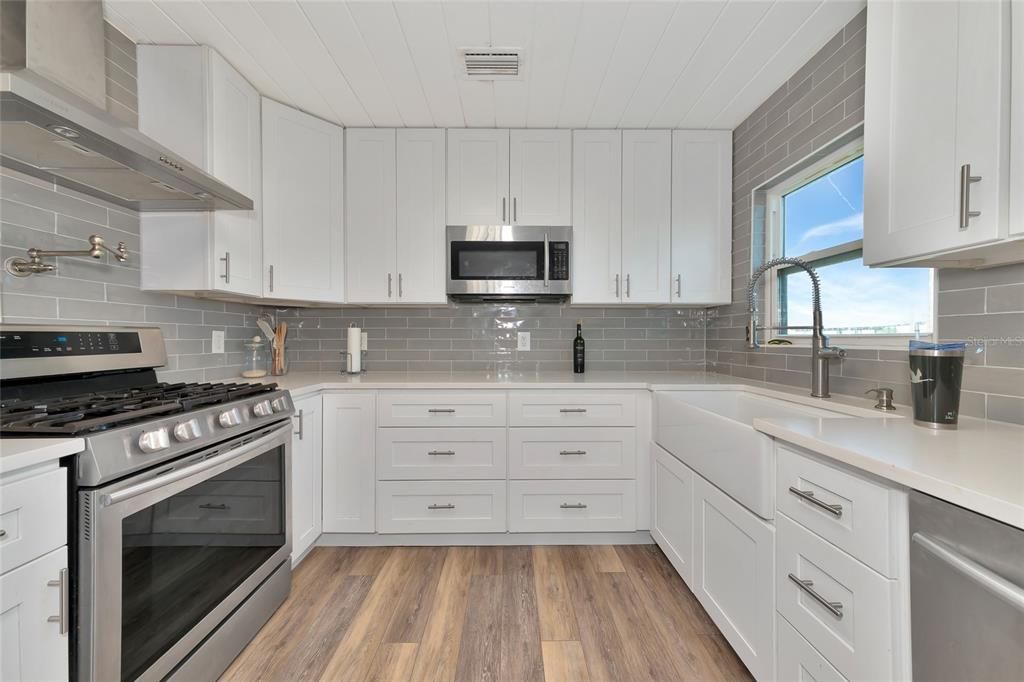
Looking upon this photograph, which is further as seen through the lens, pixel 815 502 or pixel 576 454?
pixel 576 454

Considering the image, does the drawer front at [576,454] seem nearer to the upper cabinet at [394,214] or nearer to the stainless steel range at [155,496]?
the upper cabinet at [394,214]

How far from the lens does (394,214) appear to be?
8.43 ft

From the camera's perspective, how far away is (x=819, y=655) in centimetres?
105

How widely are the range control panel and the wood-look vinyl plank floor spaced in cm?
124

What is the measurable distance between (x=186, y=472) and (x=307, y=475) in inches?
36.5

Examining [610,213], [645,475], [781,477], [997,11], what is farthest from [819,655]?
[610,213]

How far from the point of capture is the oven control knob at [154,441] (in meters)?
1.11

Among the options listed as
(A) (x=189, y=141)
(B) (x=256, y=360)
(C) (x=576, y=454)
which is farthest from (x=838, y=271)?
(B) (x=256, y=360)

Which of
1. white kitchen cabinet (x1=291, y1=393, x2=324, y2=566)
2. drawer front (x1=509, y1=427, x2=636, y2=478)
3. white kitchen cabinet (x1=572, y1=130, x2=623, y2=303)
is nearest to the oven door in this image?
white kitchen cabinet (x1=291, y1=393, x2=324, y2=566)

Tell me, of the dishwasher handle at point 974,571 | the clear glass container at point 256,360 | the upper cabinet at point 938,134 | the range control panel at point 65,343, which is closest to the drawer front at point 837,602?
the dishwasher handle at point 974,571

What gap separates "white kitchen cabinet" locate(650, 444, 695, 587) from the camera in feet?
5.98

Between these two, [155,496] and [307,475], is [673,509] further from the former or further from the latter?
[155,496]

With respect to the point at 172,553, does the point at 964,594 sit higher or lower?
higher

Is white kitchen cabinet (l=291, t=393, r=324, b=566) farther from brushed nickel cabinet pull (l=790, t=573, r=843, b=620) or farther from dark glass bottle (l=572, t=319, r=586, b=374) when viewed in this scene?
brushed nickel cabinet pull (l=790, t=573, r=843, b=620)
